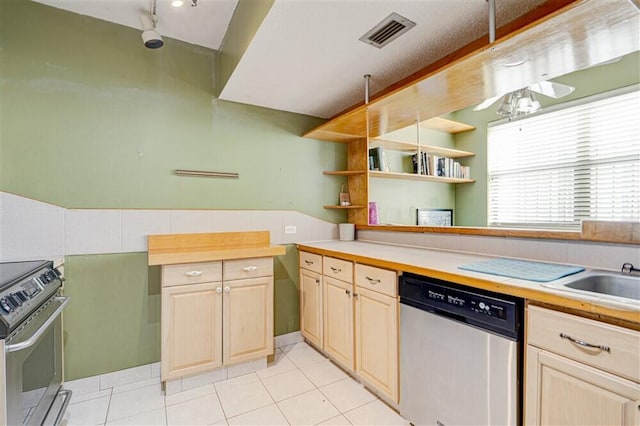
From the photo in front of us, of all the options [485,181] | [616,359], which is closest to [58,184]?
[616,359]

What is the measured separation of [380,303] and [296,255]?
48.7 inches

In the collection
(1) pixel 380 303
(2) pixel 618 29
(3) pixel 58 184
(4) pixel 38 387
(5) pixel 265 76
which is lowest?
(4) pixel 38 387

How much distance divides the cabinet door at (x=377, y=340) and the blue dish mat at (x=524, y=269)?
1.73ft

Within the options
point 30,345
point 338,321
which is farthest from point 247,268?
point 30,345

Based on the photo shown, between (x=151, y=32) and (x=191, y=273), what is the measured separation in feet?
5.45

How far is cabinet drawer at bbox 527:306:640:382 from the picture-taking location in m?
0.92

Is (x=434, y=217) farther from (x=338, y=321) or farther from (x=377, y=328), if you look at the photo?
(x=377, y=328)

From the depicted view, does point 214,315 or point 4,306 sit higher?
point 4,306

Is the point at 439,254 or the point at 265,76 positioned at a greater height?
the point at 265,76

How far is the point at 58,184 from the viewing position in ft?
6.75

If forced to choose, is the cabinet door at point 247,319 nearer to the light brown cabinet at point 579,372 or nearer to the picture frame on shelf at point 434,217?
the light brown cabinet at point 579,372

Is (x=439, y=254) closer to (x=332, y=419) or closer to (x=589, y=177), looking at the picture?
(x=332, y=419)

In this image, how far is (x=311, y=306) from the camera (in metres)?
2.63

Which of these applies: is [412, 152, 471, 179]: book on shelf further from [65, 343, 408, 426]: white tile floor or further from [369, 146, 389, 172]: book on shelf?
[65, 343, 408, 426]: white tile floor
